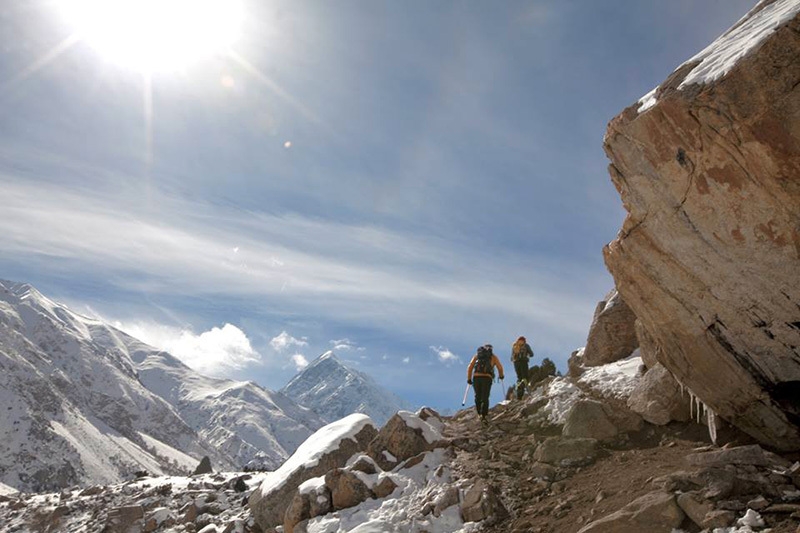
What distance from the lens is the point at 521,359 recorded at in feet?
84.4

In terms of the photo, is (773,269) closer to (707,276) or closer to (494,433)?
(707,276)

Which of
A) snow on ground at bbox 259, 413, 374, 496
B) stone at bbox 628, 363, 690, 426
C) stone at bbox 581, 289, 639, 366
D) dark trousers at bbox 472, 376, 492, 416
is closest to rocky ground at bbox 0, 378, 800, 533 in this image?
snow on ground at bbox 259, 413, 374, 496

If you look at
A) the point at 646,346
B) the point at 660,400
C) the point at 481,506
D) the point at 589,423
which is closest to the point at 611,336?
the point at 646,346

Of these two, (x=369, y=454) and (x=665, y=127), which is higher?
(x=665, y=127)

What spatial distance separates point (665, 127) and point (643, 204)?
221cm

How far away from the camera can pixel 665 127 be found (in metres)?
12.5

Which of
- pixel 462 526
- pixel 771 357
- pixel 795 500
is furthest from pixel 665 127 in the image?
pixel 462 526

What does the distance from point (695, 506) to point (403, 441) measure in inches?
399

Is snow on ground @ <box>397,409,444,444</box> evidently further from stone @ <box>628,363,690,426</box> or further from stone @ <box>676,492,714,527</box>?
stone @ <box>676,492,714,527</box>

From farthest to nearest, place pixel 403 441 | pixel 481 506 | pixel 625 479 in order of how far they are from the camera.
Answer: pixel 403 441
pixel 481 506
pixel 625 479

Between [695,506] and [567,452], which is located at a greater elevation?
[567,452]

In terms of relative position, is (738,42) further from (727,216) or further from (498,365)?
(498,365)

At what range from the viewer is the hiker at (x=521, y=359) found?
25.7 m

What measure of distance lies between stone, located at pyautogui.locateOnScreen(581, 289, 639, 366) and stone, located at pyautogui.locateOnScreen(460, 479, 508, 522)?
39.5ft
